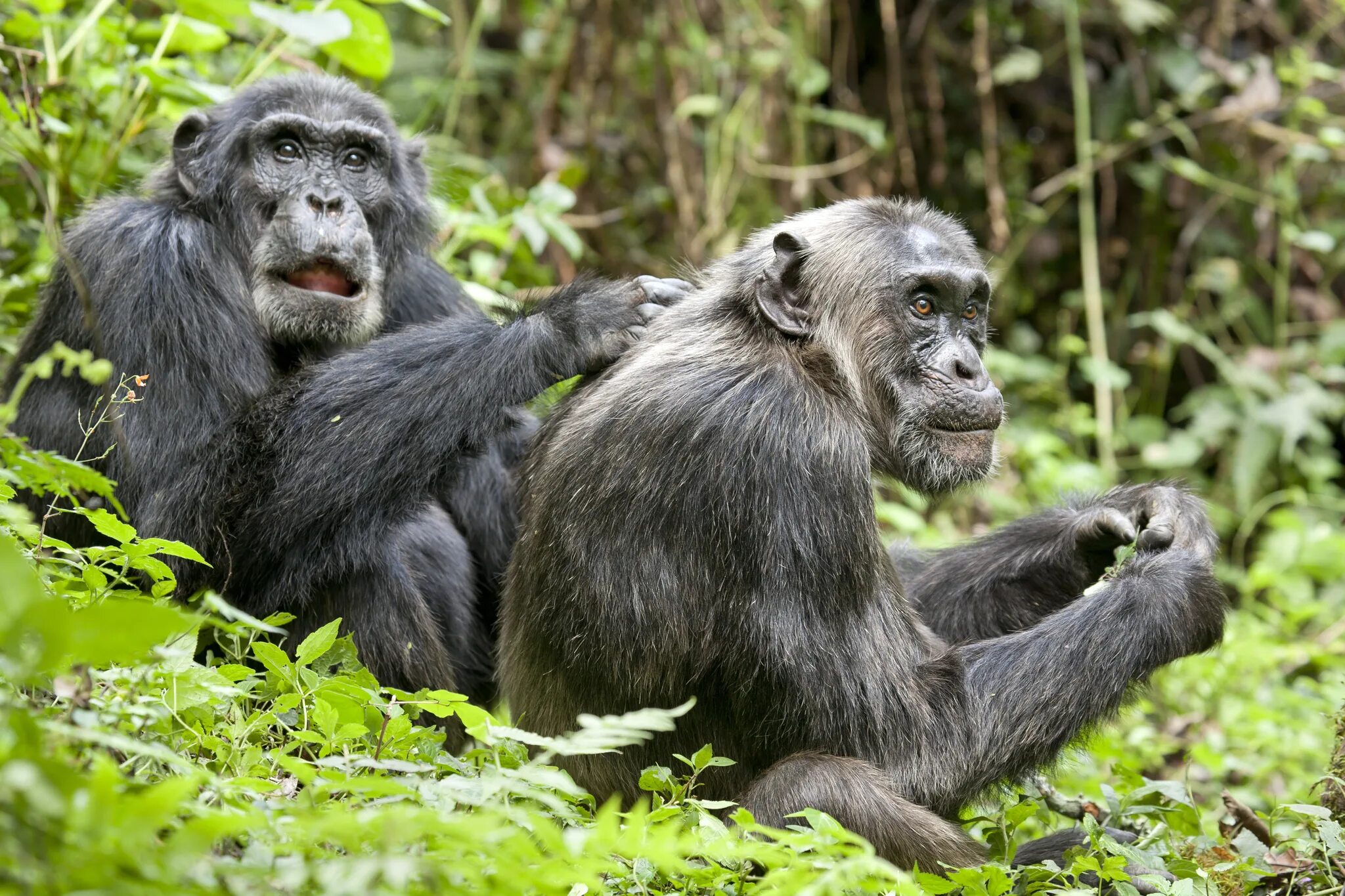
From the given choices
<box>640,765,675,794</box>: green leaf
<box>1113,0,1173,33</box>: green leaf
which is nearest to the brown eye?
<box>640,765,675,794</box>: green leaf

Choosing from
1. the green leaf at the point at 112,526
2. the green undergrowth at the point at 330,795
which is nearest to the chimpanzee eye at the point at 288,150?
the green undergrowth at the point at 330,795

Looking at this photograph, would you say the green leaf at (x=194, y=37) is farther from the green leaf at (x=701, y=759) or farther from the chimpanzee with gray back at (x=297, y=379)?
the green leaf at (x=701, y=759)

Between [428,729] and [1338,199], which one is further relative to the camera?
[1338,199]

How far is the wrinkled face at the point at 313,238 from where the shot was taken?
5340 mm

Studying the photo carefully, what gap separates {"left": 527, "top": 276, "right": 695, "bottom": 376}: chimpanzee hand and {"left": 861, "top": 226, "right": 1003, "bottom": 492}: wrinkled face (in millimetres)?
852

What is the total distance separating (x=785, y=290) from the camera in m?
4.59

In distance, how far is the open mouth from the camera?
5398mm

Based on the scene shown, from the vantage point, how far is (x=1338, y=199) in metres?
10.7

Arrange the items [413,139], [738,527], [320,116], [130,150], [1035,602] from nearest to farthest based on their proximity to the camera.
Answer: [738,527], [1035,602], [320,116], [413,139], [130,150]

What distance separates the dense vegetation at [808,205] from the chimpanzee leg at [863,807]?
7 centimetres

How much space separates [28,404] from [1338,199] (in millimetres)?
9733

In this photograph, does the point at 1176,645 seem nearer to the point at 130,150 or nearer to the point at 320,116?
the point at 320,116

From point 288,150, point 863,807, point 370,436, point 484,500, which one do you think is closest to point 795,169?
point 484,500

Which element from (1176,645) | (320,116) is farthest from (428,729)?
(320,116)
